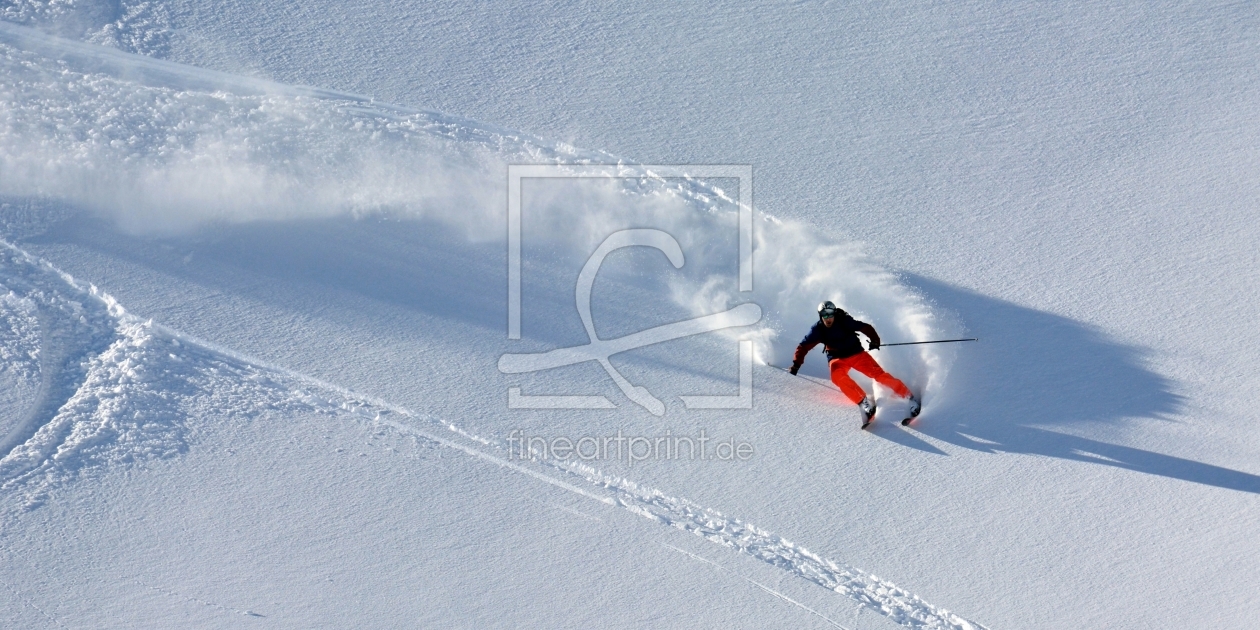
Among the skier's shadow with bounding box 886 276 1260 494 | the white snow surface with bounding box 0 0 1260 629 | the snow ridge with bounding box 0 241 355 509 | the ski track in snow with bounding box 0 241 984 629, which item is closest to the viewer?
the white snow surface with bounding box 0 0 1260 629

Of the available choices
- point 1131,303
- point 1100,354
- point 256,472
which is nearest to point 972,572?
point 1100,354

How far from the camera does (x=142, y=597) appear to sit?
7.39m

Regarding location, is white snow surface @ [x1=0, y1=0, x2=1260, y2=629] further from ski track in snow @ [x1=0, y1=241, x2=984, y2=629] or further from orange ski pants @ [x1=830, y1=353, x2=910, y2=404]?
orange ski pants @ [x1=830, y1=353, x2=910, y2=404]

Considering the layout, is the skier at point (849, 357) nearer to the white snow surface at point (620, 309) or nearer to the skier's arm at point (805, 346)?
the skier's arm at point (805, 346)

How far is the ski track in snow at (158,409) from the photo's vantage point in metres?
7.73

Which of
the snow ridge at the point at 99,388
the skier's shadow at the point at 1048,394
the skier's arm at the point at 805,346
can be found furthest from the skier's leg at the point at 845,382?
the snow ridge at the point at 99,388

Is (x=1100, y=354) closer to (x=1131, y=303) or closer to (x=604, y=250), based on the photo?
(x=1131, y=303)

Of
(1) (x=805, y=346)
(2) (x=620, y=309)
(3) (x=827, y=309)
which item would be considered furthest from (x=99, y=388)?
(3) (x=827, y=309)

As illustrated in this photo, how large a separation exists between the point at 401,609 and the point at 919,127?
226 inches

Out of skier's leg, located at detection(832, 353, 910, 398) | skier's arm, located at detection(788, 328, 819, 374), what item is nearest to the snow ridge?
skier's arm, located at detection(788, 328, 819, 374)

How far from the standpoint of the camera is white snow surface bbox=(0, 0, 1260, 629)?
7473 millimetres

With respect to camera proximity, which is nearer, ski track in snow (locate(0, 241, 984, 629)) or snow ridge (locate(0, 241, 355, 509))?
ski track in snow (locate(0, 241, 984, 629))

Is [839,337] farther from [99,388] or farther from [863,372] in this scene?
[99,388]

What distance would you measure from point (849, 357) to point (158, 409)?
492cm
